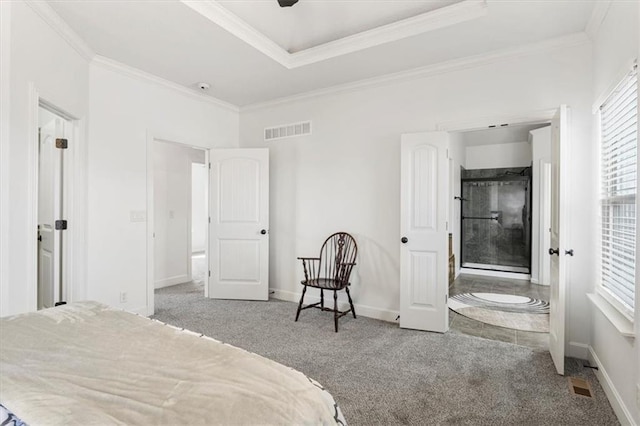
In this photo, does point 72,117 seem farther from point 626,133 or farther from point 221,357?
point 626,133

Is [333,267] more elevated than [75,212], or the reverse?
[75,212]

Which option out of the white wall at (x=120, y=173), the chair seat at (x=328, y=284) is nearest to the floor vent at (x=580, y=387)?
the chair seat at (x=328, y=284)

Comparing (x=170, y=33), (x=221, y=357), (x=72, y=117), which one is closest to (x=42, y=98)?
(x=72, y=117)

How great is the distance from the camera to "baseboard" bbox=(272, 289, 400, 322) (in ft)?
12.0

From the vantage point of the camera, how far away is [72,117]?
9.70ft

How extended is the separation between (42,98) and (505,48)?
3850 millimetres

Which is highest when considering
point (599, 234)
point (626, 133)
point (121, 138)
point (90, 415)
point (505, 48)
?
point (505, 48)

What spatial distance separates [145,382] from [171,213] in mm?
4782

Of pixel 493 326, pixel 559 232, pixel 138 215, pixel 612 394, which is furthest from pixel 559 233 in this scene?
pixel 138 215

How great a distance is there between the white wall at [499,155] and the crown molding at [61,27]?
6.53 m

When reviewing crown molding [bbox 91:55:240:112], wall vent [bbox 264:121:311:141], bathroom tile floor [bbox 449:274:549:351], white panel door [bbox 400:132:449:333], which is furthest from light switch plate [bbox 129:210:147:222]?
bathroom tile floor [bbox 449:274:549:351]

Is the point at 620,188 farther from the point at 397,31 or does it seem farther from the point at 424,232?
the point at 397,31

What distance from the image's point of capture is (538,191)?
17.8 feet

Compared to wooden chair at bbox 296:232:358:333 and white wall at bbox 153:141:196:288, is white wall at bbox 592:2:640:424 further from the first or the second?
white wall at bbox 153:141:196:288
